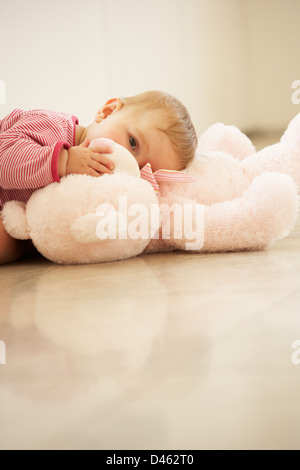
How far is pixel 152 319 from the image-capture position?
595 millimetres

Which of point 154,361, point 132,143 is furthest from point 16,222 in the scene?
point 154,361

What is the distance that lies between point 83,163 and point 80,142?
0.69 ft

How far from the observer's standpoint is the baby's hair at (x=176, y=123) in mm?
1121

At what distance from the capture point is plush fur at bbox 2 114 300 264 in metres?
0.89

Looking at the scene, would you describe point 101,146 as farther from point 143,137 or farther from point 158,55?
point 158,55

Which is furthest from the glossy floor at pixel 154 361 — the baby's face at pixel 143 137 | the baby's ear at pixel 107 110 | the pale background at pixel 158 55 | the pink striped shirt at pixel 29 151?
the pale background at pixel 158 55

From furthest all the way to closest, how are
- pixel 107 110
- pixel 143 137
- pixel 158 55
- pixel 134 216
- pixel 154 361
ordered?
pixel 158 55 < pixel 107 110 < pixel 143 137 < pixel 134 216 < pixel 154 361

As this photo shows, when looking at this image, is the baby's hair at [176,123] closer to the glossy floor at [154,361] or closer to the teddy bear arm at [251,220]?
the teddy bear arm at [251,220]

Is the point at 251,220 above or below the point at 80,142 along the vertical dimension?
below

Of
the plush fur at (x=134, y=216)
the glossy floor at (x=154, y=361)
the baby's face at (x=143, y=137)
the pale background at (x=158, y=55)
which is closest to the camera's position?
the glossy floor at (x=154, y=361)

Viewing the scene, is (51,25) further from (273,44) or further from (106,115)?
(273,44)

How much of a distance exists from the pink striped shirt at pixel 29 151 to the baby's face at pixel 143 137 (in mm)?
89

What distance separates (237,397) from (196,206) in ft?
2.00

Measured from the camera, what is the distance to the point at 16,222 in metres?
0.93
